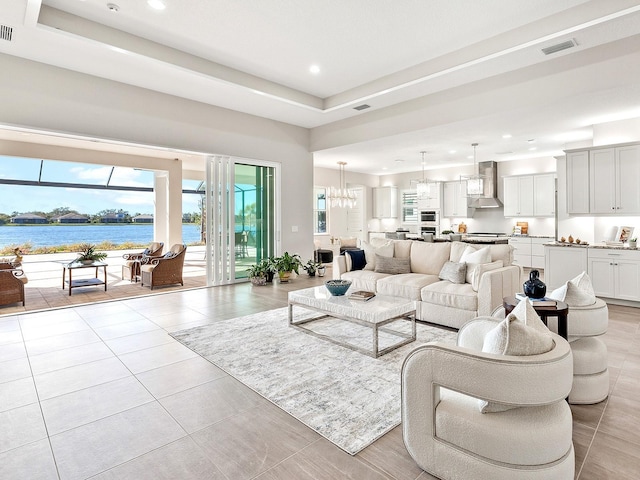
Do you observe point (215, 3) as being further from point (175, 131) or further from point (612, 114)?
point (612, 114)

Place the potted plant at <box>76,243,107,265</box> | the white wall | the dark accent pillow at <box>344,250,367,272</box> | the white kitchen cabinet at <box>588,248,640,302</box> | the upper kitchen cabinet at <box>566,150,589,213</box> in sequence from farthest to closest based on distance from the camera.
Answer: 1. the potted plant at <box>76,243,107,265</box>
2. the upper kitchen cabinet at <box>566,150,589,213</box>
3. the dark accent pillow at <box>344,250,367,272</box>
4. the white kitchen cabinet at <box>588,248,640,302</box>
5. the white wall

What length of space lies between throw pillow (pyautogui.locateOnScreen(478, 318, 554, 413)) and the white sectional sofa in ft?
7.82

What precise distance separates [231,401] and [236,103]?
213 inches

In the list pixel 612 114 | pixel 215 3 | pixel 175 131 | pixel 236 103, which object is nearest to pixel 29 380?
pixel 215 3

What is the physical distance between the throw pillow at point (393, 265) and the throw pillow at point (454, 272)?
62 centimetres

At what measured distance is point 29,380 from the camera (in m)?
2.88

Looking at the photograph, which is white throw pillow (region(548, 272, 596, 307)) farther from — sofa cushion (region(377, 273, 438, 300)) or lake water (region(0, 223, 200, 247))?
lake water (region(0, 223, 200, 247))

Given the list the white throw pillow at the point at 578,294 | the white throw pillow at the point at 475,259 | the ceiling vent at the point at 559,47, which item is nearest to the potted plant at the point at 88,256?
the white throw pillow at the point at 475,259

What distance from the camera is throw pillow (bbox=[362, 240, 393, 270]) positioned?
17.8 feet

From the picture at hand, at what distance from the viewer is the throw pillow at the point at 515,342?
1588 millimetres

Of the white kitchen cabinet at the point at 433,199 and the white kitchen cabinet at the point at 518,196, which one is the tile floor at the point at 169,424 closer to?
the white kitchen cabinet at the point at 518,196

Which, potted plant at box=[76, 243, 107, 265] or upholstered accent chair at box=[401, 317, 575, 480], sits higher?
potted plant at box=[76, 243, 107, 265]

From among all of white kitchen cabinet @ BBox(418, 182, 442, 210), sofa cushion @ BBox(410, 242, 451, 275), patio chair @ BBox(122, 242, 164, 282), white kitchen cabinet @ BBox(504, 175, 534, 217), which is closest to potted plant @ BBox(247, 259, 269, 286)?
patio chair @ BBox(122, 242, 164, 282)

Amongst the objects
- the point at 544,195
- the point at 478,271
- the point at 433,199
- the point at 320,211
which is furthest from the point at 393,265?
the point at 320,211
